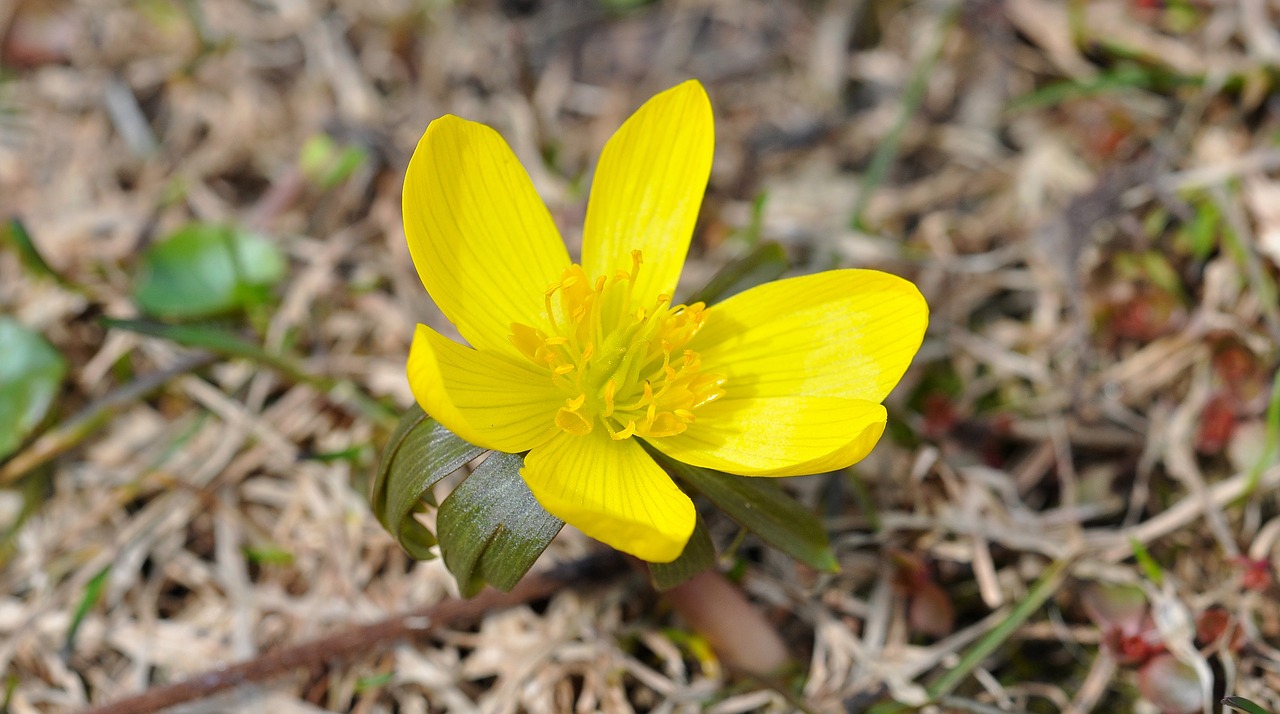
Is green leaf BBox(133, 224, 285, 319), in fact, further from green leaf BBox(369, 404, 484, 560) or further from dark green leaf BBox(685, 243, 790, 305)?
dark green leaf BBox(685, 243, 790, 305)

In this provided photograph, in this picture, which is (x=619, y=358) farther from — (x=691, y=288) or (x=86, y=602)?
(x=86, y=602)

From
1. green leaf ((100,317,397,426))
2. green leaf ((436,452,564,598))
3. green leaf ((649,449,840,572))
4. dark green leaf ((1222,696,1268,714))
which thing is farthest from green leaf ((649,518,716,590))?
green leaf ((100,317,397,426))

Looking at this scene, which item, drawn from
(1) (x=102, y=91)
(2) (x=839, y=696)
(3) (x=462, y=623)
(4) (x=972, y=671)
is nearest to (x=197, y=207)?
(1) (x=102, y=91)

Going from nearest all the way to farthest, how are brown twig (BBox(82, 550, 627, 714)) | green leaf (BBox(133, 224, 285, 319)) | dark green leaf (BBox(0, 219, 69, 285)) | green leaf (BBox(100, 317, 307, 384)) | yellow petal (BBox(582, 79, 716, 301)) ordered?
yellow petal (BBox(582, 79, 716, 301)) < brown twig (BBox(82, 550, 627, 714)) < green leaf (BBox(100, 317, 307, 384)) < dark green leaf (BBox(0, 219, 69, 285)) < green leaf (BBox(133, 224, 285, 319))

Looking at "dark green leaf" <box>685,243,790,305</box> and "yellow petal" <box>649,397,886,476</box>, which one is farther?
"dark green leaf" <box>685,243,790,305</box>

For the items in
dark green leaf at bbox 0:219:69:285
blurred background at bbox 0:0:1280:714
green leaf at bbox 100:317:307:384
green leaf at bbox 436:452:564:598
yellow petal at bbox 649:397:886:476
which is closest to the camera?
green leaf at bbox 436:452:564:598

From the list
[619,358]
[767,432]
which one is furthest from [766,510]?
[619,358]

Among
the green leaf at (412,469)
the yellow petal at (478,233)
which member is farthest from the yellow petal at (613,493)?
the yellow petal at (478,233)

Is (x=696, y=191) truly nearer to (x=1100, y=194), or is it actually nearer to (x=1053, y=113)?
(x=1100, y=194)
